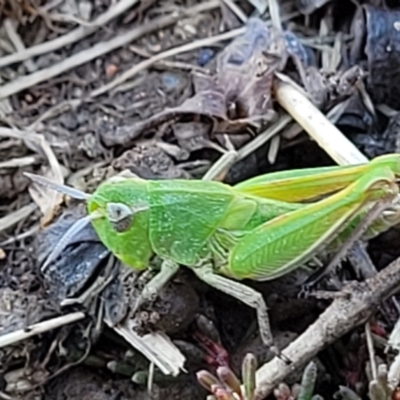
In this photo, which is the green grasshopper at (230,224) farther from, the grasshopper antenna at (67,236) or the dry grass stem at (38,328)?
the dry grass stem at (38,328)

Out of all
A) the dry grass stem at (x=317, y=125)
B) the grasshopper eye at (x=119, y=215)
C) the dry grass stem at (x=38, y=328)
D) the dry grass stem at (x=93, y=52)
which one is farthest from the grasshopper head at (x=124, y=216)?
the dry grass stem at (x=93, y=52)

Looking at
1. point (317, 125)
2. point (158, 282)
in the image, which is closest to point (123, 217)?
point (158, 282)

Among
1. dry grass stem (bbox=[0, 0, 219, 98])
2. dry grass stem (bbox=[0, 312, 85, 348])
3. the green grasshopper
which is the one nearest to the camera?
the green grasshopper

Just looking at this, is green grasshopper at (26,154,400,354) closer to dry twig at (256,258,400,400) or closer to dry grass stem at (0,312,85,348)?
dry twig at (256,258,400,400)

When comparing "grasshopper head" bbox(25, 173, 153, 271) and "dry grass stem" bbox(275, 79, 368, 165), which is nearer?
"grasshopper head" bbox(25, 173, 153, 271)

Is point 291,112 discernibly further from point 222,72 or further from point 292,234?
point 292,234

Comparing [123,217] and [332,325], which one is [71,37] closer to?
[123,217]

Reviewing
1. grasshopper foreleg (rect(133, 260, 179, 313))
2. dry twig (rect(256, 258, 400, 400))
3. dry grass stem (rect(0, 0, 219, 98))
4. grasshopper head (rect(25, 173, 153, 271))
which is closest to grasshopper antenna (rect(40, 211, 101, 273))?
grasshopper head (rect(25, 173, 153, 271))
